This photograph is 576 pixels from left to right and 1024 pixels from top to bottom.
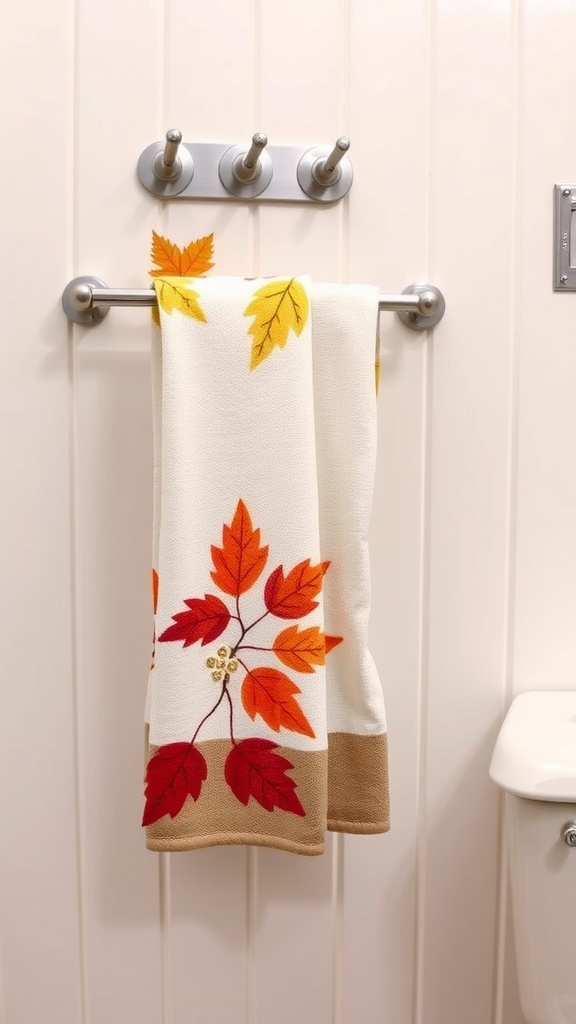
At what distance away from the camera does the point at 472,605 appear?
83 cm

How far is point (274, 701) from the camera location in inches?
28.4

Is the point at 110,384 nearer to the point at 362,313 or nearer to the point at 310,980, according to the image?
the point at 362,313

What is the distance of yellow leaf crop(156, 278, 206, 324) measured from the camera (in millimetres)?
706

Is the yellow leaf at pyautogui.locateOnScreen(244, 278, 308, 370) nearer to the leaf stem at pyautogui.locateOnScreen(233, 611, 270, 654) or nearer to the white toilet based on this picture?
the leaf stem at pyautogui.locateOnScreen(233, 611, 270, 654)

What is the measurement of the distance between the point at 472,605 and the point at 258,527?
10.2 inches

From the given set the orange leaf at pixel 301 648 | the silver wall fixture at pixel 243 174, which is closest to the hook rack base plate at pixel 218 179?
the silver wall fixture at pixel 243 174

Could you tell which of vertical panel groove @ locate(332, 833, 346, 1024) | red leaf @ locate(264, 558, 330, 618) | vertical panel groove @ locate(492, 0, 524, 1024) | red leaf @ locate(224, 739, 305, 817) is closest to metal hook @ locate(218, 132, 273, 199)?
vertical panel groove @ locate(492, 0, 524, 1024)

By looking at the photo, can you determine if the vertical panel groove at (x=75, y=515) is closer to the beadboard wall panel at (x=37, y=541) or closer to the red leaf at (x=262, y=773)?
the beadboard wall panel at (x=37, y=541)

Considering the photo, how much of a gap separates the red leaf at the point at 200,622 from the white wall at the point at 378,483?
11cm

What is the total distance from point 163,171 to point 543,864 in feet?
2.39

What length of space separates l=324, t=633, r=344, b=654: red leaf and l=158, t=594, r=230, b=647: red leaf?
10cm

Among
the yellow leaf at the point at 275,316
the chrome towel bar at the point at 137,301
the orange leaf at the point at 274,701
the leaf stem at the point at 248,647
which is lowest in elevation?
the orange leaf at the point at 274,701

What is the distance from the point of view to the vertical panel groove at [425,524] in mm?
798

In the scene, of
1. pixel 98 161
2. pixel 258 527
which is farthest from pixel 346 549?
pixel 98 161
